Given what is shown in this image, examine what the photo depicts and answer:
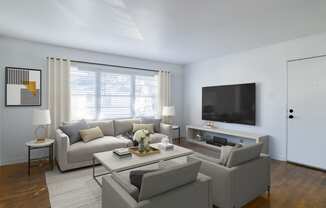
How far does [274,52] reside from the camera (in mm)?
3922

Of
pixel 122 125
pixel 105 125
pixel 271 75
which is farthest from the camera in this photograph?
pixel 122 125

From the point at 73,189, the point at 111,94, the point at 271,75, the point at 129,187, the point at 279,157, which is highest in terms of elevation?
the point at 271,75

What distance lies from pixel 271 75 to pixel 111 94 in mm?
4011

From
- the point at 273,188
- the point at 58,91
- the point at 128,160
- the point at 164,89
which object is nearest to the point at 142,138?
the point at 128,160

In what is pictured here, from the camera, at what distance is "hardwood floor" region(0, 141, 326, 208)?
2.26 metres

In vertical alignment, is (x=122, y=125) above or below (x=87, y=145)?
above

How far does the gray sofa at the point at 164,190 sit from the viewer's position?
1.33 m

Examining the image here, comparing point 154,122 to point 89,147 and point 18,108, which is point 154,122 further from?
point 18,108

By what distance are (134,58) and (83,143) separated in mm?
2800

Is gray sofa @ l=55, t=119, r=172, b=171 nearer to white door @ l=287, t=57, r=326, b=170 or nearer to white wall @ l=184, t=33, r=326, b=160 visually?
white wall @ l=184, t=33, r=326, b=160

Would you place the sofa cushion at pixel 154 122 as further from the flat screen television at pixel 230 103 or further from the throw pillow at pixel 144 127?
the flat screen television at pixel 230 103

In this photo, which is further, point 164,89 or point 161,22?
point 164,89

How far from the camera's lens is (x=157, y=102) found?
5641 millimetres

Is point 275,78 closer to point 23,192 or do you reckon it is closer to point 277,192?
point 277,192
